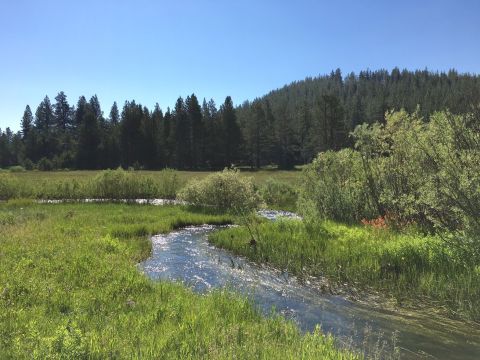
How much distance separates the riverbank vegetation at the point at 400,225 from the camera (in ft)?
39.4

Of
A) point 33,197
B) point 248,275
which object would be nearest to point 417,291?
point 248,275

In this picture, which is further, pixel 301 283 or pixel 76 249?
pixel 76 249

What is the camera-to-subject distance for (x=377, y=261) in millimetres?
14180

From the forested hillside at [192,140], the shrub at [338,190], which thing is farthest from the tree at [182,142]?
the shrub at [338,190]

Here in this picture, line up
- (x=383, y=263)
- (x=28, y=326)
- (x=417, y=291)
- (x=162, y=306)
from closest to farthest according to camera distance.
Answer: (x=28, y=326) → (x=162, y=306) → (x=417, y=291) → (x=383, y=263)

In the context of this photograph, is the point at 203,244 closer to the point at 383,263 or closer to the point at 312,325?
the point at 383,263

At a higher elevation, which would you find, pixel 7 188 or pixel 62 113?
pixel 62 113

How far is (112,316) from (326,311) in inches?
229

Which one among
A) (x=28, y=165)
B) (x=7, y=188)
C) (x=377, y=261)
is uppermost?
(x=28, y=165)

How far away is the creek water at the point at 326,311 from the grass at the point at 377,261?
81 cm

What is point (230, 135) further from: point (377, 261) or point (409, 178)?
point (377, 261)

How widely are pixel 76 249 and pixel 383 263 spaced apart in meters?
11.5

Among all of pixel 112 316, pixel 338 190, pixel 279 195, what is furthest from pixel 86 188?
pixel 112 316

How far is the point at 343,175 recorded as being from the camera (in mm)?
25469
